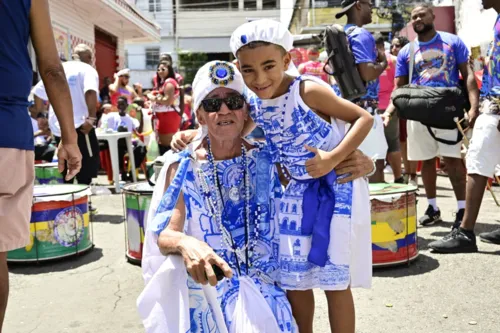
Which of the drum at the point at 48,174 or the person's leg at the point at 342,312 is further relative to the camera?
the drum at the point at 48,174

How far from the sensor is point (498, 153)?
172 inches

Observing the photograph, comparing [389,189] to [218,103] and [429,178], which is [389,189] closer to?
[429,178]

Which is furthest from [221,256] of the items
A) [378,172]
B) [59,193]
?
[378,172]

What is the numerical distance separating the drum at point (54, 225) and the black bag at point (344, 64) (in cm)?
237

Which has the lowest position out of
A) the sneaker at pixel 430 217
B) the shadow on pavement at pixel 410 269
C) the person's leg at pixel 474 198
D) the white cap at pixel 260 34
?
the shadow on pavement at pixel 410 269

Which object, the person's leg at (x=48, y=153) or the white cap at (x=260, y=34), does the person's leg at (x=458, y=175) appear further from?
the person's leg at (x=48, y=153)

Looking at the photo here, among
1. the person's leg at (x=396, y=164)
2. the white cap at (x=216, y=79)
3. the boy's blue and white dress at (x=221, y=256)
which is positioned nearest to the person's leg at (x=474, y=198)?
the person's leg at (x=396, y=164)

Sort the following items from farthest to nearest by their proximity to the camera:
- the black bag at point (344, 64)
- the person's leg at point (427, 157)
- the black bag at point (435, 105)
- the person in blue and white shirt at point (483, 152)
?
1. the person's leg at point (427, 157)
2. the black bag at point (435, 105)
3. the person in blue and white shirt at point (483, 152)
4. the black bag at point (344, 64)

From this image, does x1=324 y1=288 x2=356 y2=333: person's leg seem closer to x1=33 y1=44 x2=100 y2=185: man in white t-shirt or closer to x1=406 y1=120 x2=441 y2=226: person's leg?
x1=406 y1=120 x2=441 y2=226: person's leg

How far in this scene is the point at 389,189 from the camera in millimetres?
4117

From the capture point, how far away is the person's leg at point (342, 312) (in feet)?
7.91

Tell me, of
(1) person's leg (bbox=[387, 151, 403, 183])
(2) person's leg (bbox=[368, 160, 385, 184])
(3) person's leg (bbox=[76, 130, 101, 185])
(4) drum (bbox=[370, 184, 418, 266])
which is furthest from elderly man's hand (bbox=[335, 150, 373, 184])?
(3) person's leg (bbox=[76, 130, 101, 185])

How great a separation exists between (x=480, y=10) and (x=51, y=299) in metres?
9.27

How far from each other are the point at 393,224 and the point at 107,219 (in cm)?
355
